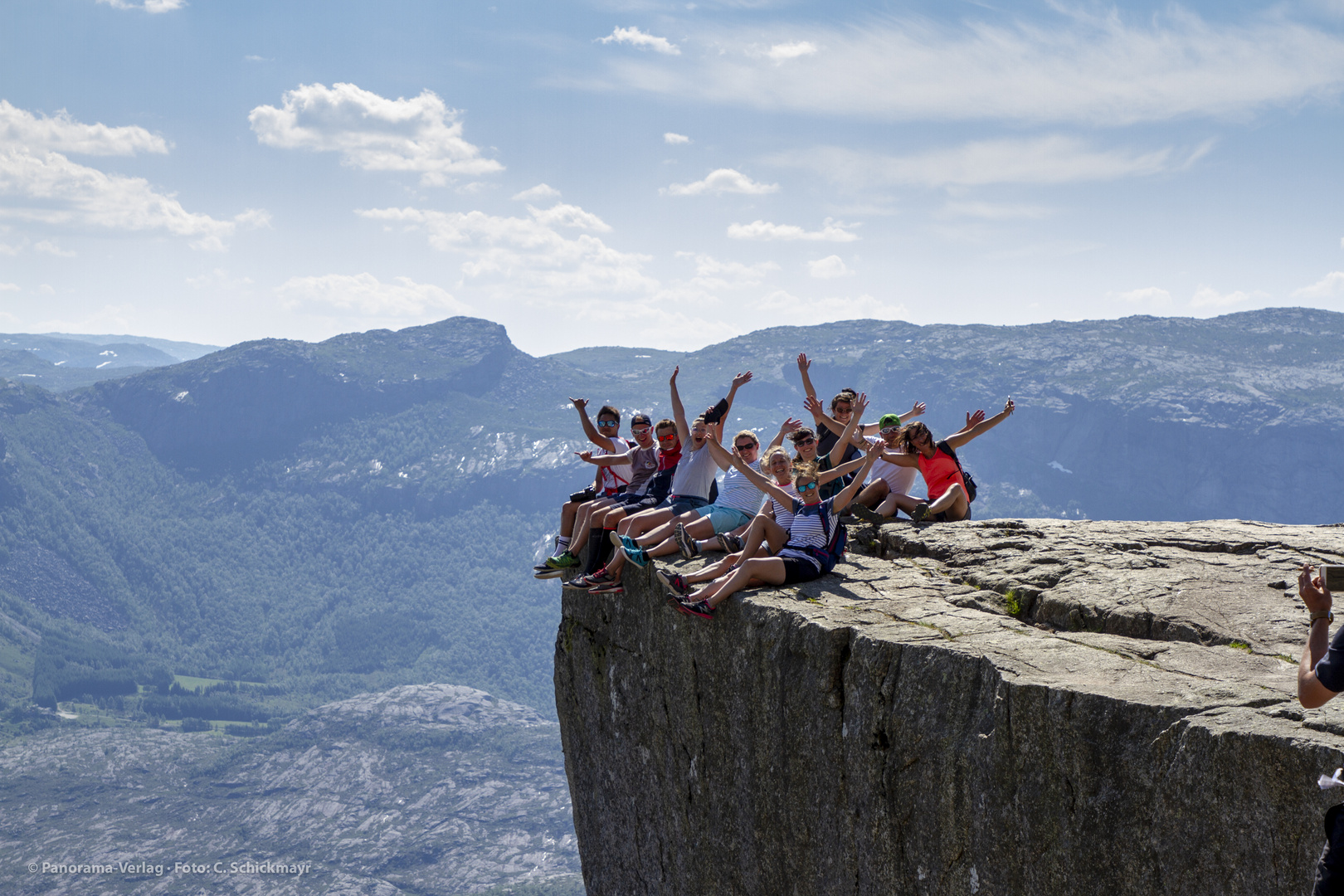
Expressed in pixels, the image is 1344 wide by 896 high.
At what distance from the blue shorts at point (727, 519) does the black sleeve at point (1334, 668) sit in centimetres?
997

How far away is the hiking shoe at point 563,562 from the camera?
1783 cm

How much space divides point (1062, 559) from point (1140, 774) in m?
5.50

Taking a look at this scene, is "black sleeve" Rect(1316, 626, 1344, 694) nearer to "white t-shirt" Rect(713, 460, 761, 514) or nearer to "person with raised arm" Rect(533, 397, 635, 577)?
"white t-shirt" Rect(713, 460, 761, 514)

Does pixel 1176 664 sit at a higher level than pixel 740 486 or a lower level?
lower

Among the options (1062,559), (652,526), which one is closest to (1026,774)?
(1062,559)

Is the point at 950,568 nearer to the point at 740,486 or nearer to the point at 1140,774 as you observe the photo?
the point at 740,486

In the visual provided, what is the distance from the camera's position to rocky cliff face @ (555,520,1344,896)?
727 centimetres

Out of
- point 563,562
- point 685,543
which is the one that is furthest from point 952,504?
point 563,562

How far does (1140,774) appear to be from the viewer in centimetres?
763

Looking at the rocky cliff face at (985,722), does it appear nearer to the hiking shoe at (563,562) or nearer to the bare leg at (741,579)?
the bare leg at (741,579)

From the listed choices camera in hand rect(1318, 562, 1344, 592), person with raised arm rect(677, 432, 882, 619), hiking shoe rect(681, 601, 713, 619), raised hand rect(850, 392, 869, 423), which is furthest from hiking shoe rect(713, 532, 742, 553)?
camera in hand rect(1318, 562, 1344, 592)

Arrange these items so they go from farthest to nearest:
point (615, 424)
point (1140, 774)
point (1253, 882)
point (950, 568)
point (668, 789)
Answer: point (615, 424) → point (668, 789) → point (950, 568) → point (1140, 774) → point (1253, 882)

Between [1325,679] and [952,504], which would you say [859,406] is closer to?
[952,504]

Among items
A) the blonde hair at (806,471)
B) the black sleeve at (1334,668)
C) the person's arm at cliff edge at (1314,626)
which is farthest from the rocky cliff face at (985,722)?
the blonde hair at (806,471)
